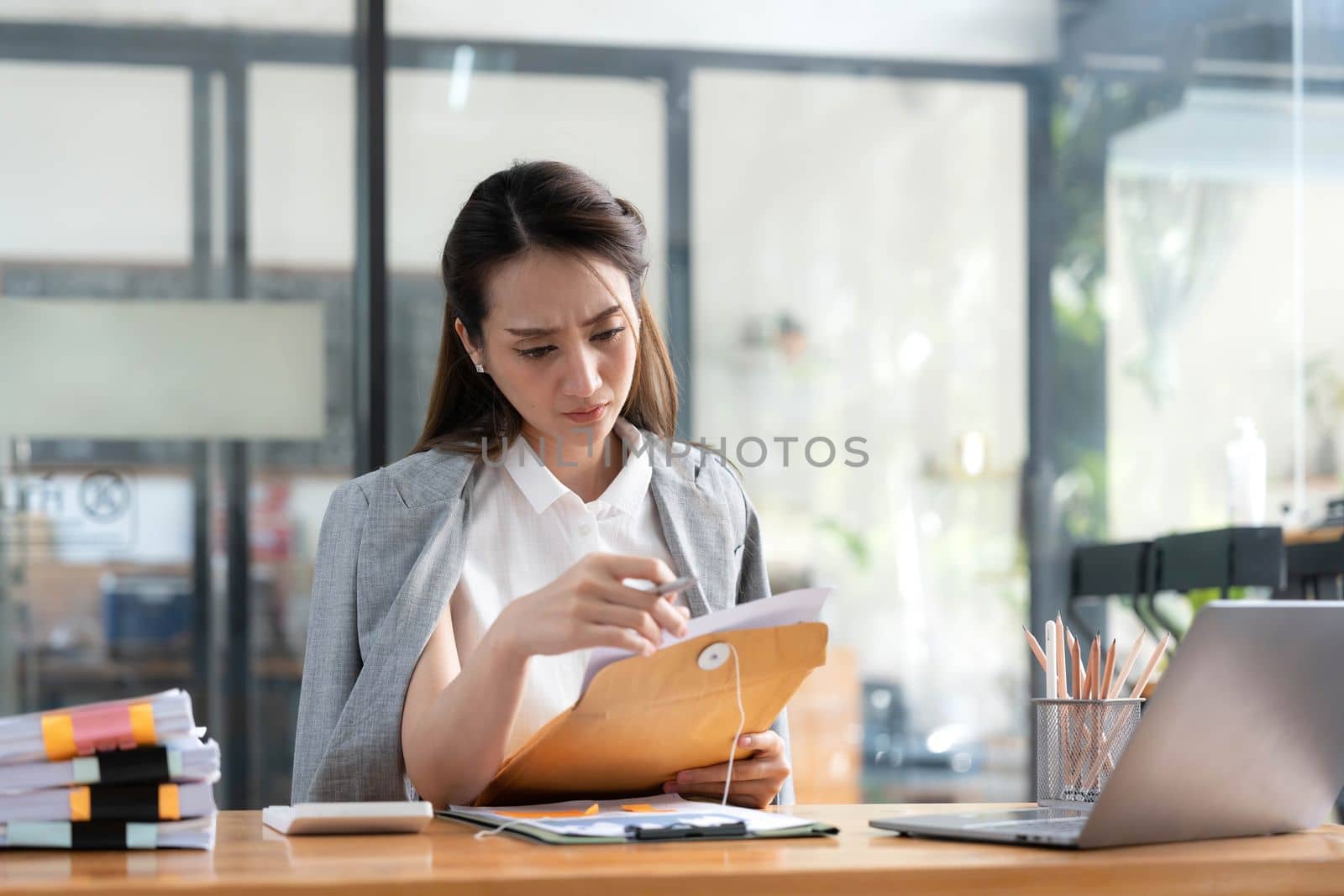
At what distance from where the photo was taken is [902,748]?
3.54 meters

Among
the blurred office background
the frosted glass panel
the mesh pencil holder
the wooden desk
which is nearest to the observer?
the wooden desk

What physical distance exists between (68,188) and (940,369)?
217 centimetres

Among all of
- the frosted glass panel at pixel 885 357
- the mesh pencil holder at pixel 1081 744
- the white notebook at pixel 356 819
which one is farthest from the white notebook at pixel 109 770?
the frosted glass panel at pixel 885 357

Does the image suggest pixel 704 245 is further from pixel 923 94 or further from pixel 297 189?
pixel 297 189

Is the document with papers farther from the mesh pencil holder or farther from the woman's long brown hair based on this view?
the woman's long brown hair

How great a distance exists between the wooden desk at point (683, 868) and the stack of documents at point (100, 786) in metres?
0.02

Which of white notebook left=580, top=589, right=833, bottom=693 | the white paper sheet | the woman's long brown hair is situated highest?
the woman's long brown hair

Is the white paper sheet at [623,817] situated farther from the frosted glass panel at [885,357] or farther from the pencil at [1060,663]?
the frosted glass panel at [885,357]

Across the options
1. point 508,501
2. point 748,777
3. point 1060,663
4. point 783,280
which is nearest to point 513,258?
point 508,501

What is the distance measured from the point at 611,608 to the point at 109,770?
1.17 ft

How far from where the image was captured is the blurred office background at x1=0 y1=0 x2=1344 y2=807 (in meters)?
3.25

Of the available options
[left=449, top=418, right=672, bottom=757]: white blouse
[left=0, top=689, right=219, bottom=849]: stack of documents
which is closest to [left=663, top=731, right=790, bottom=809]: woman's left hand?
[left=449, top=418, right=672, bottom=757]: white blouse

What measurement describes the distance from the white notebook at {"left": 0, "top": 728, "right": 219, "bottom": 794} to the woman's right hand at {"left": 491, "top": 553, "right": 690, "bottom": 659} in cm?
27

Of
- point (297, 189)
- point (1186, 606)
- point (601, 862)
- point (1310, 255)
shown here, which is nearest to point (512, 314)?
point (601, 862)
